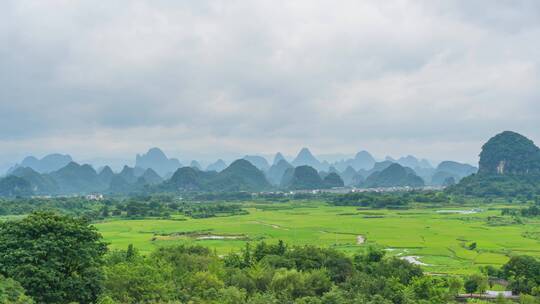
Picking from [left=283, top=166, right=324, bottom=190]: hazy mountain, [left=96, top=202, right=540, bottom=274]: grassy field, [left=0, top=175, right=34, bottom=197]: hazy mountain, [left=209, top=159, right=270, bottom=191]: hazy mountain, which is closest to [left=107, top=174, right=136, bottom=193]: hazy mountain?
[left=209, top=159, right=270, bottom=191]: hazy mountain

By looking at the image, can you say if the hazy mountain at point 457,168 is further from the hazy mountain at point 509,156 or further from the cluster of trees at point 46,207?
the cluster of trees at point 46,207

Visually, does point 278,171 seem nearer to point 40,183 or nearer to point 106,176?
point 106,176

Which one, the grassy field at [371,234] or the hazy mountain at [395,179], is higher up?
the hazy mountain at [395,179]

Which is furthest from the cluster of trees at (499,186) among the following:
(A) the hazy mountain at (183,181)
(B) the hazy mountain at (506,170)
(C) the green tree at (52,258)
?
(C) the green tree at (52,258)

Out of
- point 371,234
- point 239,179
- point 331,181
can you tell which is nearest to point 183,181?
point 239,179

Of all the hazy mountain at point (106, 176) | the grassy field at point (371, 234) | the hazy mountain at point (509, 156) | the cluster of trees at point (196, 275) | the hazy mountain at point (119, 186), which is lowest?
the grassy field at point (371, 234)

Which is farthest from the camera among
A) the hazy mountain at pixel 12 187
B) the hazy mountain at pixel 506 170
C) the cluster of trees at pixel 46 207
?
the hazy mountain at pixel 12 187

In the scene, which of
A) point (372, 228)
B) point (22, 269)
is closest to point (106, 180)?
point (372, 228)

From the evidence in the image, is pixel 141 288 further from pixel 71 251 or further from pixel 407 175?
pixel 407 175
